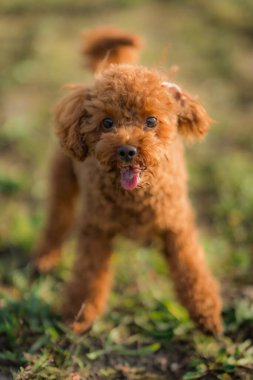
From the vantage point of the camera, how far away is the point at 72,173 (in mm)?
3607

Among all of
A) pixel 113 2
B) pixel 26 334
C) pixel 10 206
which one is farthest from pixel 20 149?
pixel 113 2

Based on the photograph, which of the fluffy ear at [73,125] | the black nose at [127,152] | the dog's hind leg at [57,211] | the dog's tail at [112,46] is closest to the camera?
the black nose at [127,152]

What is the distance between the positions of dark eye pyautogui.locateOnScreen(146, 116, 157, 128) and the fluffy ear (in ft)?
1.26

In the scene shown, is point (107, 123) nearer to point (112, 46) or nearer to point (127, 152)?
point (127, 152)

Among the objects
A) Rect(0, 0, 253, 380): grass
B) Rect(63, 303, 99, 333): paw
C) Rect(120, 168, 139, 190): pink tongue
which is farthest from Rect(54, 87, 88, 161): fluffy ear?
Rect(63, 303, 99, 333): paw

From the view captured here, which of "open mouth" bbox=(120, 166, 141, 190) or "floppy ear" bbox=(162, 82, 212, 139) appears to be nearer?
"open mouth" bbox=(120, 166, 141, 190)

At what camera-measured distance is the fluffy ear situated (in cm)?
270

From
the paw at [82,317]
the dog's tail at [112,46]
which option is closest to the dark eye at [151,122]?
the dog's tail at [112,46]

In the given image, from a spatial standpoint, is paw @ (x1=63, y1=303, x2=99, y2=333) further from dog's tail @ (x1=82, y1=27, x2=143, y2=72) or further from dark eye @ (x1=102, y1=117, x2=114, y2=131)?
dog's tail @ (x1=82, y1=27, x2=143, y2=72)

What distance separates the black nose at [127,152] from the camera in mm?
2367

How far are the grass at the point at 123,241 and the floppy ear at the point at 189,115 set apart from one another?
369 millimetres

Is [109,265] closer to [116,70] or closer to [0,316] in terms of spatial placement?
[0,316]

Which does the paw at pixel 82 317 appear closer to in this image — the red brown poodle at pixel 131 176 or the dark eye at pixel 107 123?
the red brown poodle at pixel 131 176

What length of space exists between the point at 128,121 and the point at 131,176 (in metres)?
0.28
